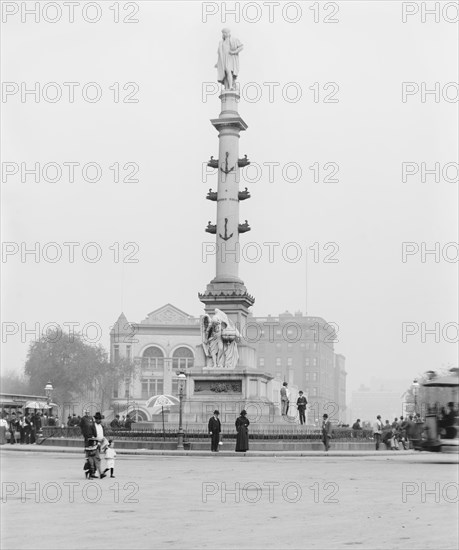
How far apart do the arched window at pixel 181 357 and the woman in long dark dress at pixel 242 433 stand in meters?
95.4

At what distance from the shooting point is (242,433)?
3459cm

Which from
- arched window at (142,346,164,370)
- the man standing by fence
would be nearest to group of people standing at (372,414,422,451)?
the man standing by fence

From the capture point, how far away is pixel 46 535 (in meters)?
13.0

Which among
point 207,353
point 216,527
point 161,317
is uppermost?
point 161,317

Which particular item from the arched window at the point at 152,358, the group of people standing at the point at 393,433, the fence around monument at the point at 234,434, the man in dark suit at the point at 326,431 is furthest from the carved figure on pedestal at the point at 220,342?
the arched window at the point at 152,358

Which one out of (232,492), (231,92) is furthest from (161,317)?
(232,492)

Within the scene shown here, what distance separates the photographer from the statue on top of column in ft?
153

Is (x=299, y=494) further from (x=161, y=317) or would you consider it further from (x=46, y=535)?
(x=161, y=317)

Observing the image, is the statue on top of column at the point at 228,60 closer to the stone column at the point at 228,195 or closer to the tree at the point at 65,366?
the stone column at the point at 228,195

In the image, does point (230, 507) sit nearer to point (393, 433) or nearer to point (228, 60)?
point (393, 433)

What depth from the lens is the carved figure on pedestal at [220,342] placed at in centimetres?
4262

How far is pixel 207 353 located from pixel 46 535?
2980 centimetres

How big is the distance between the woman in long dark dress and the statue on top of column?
17.9m

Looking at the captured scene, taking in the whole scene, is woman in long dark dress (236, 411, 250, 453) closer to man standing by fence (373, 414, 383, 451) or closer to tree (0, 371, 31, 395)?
man standing by fence (373, 414, 383, 451)
